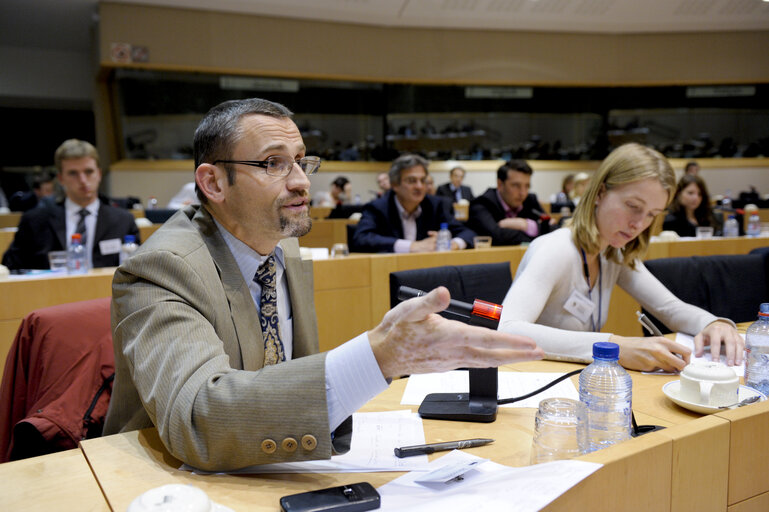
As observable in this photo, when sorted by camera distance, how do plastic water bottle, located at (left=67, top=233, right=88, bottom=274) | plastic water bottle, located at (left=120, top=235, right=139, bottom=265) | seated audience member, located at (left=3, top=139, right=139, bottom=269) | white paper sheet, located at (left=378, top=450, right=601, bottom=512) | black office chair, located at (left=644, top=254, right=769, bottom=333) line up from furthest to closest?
seated audience member, located at (left=3, top=139, right=139, bottom=269) < plastic water bottle, located at (left=120, top=235, right=139, bottom=265) < plastic water bottle, located at (left=67, top=233, right=88, bottom=274) < black office chair, located at (left=644, top=254, right=769, bottom=333) < white paper sheet, located at (left=378, top=450, right=601, bottom=512)

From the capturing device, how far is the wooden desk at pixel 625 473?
816 millimetres

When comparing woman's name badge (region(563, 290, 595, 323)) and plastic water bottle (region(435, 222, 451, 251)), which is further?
plastic water bottle (region(435, 222, 451, 251))

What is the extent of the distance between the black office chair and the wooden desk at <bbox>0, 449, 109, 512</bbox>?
223 cm

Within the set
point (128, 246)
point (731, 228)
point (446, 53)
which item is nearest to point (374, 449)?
point (128, 246)

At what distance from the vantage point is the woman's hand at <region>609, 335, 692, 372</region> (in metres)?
1.54

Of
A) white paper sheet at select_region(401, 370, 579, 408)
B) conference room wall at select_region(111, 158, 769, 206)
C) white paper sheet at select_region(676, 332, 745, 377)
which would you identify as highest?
conference room wall at select_region(111, 158, 769, 206)

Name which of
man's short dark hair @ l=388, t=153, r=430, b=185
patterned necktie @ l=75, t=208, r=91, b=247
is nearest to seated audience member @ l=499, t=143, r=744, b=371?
man's short dark hair @ l=388, t=153, r=430, b=185

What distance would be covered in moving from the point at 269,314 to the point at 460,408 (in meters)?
0.48

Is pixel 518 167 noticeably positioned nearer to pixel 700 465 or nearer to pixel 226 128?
pixel 226 128

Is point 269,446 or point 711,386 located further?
point 711,386

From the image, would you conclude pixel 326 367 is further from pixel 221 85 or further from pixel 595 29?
pixel 595 29

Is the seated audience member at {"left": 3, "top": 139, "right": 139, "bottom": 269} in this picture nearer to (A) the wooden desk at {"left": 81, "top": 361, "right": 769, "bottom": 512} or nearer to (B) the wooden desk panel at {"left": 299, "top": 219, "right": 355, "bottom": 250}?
(B) the wooden desk panel at {"left": 299, "top": 219, "right": 355, "bottom": 250}

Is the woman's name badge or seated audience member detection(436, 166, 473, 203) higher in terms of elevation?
seated audience member detection(436, 166, 473, 203)

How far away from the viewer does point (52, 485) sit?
91 centimetres
